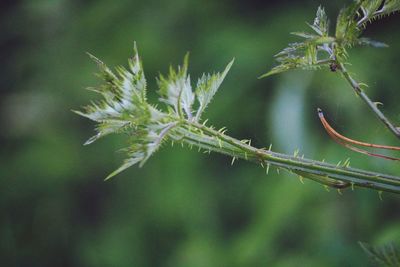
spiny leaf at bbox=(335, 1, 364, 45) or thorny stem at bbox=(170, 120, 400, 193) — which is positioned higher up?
spiny leaf at bbox=(335, 1, 364, 45)

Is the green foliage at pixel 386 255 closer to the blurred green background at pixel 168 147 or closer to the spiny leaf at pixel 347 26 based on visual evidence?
the spiny leaf at pixel 347 26

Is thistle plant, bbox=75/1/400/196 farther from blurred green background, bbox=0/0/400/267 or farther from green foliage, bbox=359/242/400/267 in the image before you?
blurred green background, bbox=0/0/400/267

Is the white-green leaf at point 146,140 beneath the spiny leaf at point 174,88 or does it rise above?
beneath

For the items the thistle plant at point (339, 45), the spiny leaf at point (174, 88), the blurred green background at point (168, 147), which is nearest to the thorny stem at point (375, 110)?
the thistle plant at point (339, 45)

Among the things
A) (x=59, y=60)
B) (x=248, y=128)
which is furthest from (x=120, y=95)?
(x=59, y=60)

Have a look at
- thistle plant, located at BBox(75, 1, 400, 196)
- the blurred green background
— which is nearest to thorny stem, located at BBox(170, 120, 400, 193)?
thistle plant, located at BBox(75, 1, 400, 196)

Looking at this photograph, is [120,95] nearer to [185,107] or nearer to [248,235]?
[185,107]
